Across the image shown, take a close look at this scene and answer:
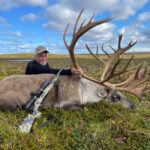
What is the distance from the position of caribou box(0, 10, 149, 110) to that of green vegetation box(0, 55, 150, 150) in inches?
12.4

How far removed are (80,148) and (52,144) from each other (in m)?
0.44

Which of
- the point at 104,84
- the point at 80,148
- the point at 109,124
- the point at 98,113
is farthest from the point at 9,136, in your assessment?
the point at 104,84

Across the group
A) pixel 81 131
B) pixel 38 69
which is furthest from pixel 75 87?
pixel 81 131

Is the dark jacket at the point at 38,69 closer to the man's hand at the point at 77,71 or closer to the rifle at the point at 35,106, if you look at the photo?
the man's hand at the point at 77,71

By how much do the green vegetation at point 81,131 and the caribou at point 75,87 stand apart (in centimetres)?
31

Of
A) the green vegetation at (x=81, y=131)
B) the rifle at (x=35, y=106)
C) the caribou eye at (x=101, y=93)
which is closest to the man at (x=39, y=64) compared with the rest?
the rifle at (x=35, y=106)

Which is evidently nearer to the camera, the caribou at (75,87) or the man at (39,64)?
the caribou at (75,87)

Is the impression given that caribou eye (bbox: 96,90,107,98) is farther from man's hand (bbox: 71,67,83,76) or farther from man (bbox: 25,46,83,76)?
man (bbox: 25,46,83,76)

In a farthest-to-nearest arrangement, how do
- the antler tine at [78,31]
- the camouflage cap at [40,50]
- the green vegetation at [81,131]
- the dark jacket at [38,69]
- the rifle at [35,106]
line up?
the camouflage cap at [40,50] → the dark jacket at [38,69] → the antler tine at [78,31] → the rifle at [35,106] → the green vegetation at [81,131]

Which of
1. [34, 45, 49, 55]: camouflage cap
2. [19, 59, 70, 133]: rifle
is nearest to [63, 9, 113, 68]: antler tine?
[19, 59, 70, 133]: rifle

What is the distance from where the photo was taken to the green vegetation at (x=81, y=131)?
17.2 ft

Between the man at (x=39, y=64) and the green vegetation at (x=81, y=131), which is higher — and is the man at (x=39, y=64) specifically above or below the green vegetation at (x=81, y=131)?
above

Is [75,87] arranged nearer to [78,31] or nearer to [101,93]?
[101,93]

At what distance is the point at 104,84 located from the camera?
25.9 feet
